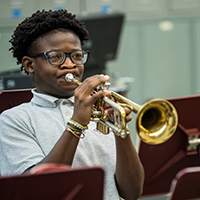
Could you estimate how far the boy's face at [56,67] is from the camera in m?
1.19

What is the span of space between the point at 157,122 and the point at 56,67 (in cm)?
42

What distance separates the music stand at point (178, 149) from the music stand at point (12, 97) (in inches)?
21.5

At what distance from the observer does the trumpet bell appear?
3.20 ft

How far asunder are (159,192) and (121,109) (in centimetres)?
77

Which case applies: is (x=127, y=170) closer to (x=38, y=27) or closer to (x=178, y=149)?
(x=178, y=149)

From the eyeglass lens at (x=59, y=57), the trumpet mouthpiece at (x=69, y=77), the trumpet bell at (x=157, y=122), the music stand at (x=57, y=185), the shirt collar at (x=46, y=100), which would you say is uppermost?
the eyeglass lens at (x=59, y=57)

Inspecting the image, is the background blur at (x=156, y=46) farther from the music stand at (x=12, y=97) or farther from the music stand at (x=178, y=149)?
the music stand at (x=12, y=97)

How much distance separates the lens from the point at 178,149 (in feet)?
4.94

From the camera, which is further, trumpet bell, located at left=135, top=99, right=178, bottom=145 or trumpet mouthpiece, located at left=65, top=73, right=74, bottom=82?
trumpet mouthpiece, located at left=65, top=73, right=74, bottom=82

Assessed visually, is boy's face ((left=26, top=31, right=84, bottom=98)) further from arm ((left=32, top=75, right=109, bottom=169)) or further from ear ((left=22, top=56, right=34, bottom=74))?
arm ((left=32, top=75, right=109, bottom=169))

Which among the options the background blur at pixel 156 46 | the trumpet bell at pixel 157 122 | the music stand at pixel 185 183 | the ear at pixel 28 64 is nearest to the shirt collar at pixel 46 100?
the ear at pixel 28 64

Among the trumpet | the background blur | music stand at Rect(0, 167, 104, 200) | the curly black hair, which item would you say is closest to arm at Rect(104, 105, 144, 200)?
the trumpet

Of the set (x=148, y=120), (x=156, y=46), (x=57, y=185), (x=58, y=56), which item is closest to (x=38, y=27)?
(x=58, y=56)

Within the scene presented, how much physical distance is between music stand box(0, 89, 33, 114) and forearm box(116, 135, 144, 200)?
1.69 ft
